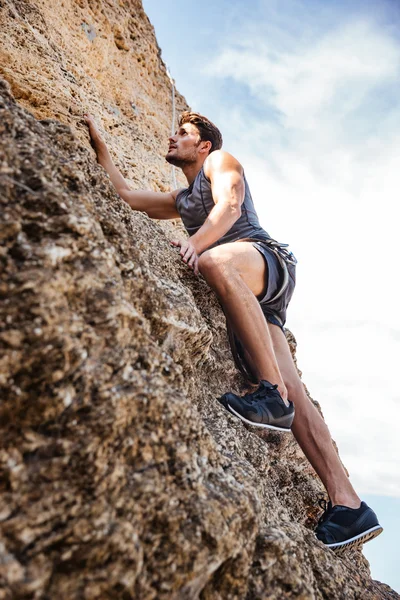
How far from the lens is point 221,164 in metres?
3.08

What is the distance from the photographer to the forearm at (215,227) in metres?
2.74

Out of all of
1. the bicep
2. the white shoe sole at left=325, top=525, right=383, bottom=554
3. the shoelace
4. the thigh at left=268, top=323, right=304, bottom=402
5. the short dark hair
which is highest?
the short dark hair

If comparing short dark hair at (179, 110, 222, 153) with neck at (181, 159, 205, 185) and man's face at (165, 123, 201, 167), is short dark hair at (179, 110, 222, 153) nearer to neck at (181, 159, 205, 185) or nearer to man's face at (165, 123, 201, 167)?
man's face at (165, 123, 201, 167)

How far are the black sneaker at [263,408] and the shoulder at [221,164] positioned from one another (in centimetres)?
155

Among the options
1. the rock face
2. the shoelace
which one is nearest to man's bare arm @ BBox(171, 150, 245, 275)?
the rock face

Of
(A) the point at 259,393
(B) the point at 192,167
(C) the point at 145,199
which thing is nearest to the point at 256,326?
(A) the point at 259,393

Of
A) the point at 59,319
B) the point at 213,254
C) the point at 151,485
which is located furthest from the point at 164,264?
the point at 151,485

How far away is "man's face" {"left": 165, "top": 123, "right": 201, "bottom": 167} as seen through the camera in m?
3.69

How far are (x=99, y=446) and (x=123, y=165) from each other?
142 inches

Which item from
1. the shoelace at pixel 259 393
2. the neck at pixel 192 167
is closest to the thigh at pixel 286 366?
the shoelace at pixel 259 393

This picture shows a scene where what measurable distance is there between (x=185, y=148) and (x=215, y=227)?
4.28 ft

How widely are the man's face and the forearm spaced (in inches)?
44.1

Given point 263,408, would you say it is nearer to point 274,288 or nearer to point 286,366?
point 286,366

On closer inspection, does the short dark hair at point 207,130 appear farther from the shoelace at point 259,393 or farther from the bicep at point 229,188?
the shoelace at point 259,393
